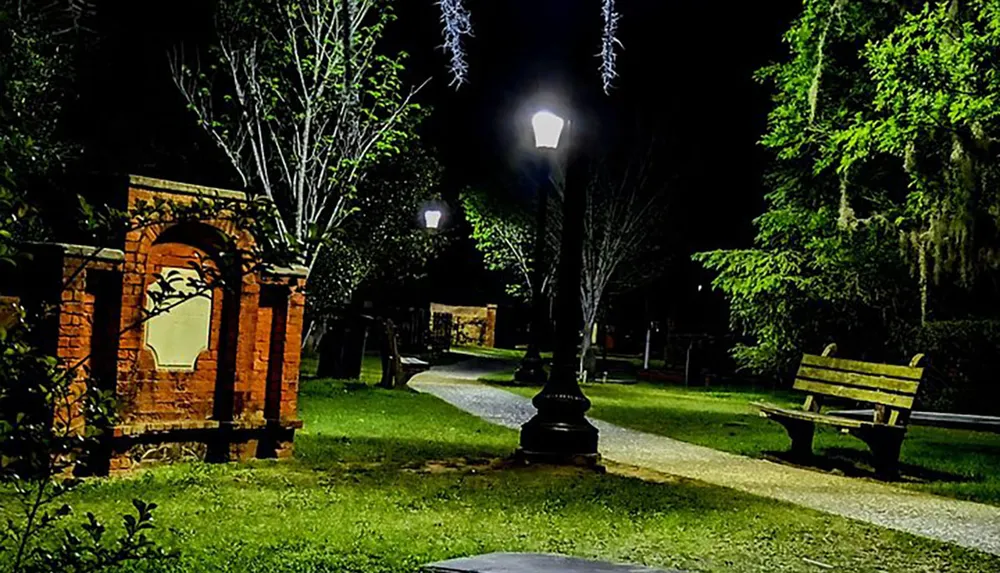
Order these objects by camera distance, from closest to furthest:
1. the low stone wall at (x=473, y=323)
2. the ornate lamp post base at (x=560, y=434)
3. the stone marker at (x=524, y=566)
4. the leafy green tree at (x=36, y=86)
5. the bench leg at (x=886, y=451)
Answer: the leafy green tree at (x=36, y=86), the stone marker at (x=524, y=566), the ornate lamp post base at (x=560, y=434), the bench leg at (x=886, y=451), the low stone wall at (x=473, y=323)

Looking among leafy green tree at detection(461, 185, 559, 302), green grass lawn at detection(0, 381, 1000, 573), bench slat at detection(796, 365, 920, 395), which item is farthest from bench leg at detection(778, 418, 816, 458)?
leafy green tree at detection(461, 185, 559, 302)

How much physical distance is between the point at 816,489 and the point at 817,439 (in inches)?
182

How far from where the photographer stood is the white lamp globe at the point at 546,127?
500 inches

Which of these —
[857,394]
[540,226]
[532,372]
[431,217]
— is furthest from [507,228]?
A: [857,394]

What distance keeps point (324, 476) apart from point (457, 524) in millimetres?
2160

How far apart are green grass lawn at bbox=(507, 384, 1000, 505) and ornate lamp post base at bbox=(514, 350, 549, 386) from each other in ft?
3.14

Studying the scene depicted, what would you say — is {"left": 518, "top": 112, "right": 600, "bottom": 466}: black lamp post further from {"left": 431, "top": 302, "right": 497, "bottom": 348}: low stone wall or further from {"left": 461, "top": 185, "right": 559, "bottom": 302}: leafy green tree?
{"left": 431, "top": 302, "right": 497, "bottom": 348}: low stone wall

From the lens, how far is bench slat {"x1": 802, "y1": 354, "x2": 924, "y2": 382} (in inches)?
394

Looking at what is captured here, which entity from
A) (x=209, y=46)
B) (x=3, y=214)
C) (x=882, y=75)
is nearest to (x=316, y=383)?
(x=209, y=46)

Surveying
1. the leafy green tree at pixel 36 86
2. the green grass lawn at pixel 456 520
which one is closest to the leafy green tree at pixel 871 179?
the green grass lawn at pixel 456 520

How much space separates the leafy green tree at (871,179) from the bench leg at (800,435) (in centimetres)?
677

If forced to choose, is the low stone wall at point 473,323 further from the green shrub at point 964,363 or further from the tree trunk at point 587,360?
the green shrub at point 964,363

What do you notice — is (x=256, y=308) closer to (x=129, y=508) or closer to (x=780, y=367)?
(x=129, y=508)

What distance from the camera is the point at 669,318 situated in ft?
128
